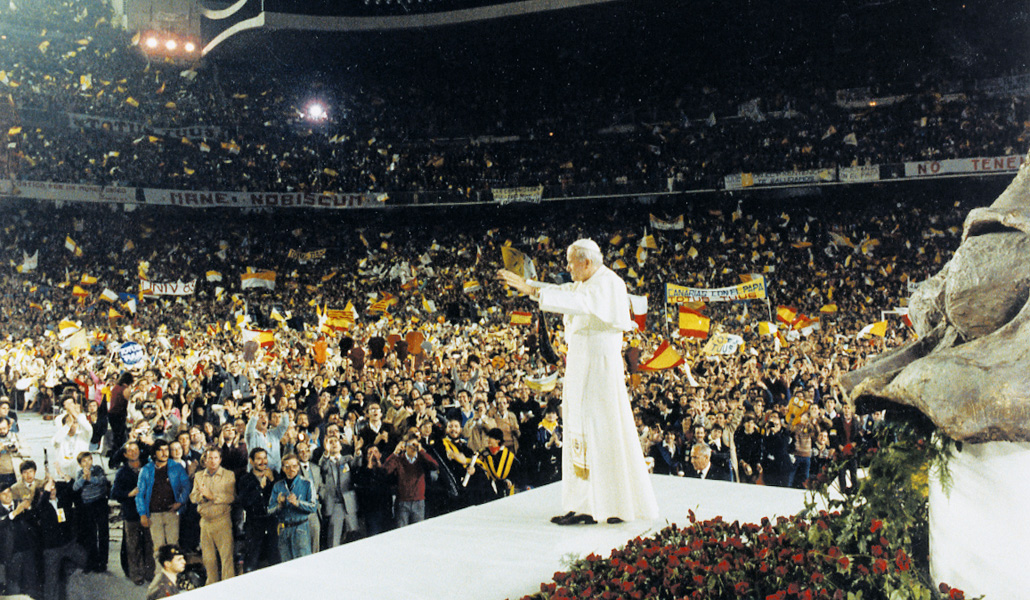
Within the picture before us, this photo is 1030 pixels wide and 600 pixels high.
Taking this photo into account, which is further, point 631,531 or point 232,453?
point 232,453

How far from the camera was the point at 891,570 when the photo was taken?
2.96 meters

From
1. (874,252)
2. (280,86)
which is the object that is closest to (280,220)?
(280,86)

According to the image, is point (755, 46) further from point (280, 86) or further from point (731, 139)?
point (280, 86)

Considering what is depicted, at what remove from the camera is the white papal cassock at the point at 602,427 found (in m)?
5.00

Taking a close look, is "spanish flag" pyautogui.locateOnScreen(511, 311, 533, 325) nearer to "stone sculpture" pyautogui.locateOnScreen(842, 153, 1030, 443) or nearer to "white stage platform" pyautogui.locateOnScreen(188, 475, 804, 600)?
"white stage platform" pyautogui.locateOnScreen(188, 475, 804, 600)

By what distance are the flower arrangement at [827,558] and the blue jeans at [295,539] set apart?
372 centimetres

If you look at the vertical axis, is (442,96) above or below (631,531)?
above

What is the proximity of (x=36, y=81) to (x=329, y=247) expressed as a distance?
44.4ft

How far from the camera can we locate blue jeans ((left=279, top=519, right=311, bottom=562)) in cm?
670

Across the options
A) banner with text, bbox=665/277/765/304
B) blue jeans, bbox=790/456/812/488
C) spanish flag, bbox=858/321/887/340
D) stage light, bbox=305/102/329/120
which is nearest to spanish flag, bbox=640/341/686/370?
blue jeans, bbox=790/456/812/488

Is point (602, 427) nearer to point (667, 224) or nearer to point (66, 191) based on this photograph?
point (667, 224)

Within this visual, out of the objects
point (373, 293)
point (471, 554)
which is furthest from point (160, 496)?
point (373, 293)

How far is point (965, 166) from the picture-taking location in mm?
26422

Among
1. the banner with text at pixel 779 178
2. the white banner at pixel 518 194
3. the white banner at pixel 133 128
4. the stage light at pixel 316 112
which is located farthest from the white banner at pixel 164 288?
the banner with text at pixel 779 178
